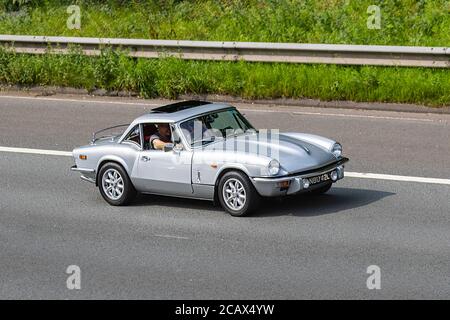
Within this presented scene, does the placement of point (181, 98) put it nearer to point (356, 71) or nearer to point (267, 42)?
point (267, 42)

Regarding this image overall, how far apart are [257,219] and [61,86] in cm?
1021

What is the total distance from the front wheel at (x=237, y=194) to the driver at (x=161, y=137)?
1240mm

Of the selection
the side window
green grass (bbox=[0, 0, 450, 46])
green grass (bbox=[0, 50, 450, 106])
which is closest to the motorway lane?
green grass (bbox=[0, 50, 450, 106])

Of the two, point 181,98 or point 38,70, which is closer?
point 181,98

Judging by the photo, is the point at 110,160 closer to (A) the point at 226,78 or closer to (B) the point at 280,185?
(B) the point at 280,185

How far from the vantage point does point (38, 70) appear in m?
21.7

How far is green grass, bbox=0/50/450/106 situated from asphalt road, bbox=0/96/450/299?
6.05 feet

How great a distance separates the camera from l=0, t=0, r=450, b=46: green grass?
67.5 feet

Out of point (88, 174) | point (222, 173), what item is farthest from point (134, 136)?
point (222, 173)

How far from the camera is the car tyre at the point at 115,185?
13.3 m

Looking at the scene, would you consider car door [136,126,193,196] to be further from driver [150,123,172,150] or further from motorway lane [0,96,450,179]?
motorway lane [0,96,450,179]

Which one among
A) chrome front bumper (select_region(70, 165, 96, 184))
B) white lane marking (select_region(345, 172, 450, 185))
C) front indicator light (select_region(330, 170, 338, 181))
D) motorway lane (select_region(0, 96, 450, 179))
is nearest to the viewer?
front indicator light (select_region(330, 170, 338, 181))
